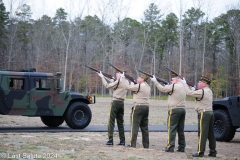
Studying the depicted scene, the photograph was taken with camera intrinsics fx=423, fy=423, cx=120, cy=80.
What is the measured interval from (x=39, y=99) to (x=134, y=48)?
139 feet

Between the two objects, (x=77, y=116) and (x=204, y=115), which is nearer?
(x=204, y=115)

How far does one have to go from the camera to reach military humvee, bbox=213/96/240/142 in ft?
41.3

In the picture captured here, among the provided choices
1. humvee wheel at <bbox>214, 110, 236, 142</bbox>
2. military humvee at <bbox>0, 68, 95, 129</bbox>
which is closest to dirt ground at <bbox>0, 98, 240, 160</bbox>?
humvee wheel at <bbox>214, 110, 236, 142</bbox>

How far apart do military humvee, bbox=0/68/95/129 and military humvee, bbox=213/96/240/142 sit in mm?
4675

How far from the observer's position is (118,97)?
10.9m

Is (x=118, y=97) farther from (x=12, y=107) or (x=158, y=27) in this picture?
(x=158, y=27)

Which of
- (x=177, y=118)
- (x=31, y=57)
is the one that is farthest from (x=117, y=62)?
(x=177, y=118)

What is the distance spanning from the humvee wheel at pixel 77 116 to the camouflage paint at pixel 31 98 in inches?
8.8

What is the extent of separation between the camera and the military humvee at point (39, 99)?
46.3ft

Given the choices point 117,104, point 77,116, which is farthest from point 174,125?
point 77,116

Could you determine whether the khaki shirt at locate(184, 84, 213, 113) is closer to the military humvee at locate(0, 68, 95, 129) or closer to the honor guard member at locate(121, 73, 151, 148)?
the honor guard member at locate(121, 73, 151, 148)

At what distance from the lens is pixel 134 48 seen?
5622 centimetres

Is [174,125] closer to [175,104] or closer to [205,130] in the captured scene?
[175,104]

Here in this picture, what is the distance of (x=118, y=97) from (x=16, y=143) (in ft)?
9.19
